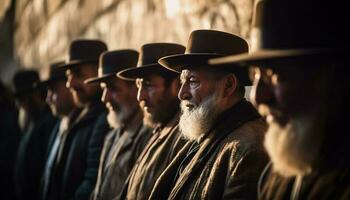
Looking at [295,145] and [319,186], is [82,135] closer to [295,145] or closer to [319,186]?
[295,145]

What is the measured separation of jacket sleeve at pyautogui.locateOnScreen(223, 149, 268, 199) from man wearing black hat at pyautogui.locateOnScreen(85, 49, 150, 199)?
1.91 meters

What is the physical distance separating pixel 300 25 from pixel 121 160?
9.93 feet

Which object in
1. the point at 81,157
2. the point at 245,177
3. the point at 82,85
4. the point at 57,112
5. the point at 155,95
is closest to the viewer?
the point at 245,177

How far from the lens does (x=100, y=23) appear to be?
1086 cm

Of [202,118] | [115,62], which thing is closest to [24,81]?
[115,62]

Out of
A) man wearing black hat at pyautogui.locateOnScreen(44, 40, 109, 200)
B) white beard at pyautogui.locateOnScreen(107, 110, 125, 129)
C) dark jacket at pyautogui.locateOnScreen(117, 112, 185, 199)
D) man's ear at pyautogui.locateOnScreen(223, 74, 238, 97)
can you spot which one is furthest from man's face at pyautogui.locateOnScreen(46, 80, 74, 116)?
man's ear at pyautogui.locateOnScreen(223, 74, 238, 97)

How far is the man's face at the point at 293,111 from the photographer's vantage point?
2918 millimetres

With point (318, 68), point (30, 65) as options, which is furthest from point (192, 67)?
point (30, 65)

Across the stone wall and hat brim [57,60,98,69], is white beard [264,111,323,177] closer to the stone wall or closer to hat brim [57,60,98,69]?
the stone wall

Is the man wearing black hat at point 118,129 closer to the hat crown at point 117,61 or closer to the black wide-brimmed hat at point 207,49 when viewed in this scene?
the hat crown at point 117,61

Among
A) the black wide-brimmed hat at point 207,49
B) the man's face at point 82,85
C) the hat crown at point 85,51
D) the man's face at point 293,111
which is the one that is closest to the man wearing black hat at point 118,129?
the man's face at point 82,85

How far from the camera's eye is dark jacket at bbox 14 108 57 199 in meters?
8.37

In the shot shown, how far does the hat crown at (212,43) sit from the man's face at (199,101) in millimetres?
156

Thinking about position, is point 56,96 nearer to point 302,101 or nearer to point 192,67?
point 192,67
